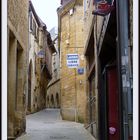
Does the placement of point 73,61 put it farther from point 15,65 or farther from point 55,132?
point 15,65

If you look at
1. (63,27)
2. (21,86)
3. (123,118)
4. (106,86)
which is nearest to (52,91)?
(63,27)

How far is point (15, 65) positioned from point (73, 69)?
1145 cm

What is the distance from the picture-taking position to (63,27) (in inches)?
1024

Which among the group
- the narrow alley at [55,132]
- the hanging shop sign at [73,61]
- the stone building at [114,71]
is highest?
the hanging shop sign at [73,61]

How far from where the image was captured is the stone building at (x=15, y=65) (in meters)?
11.9

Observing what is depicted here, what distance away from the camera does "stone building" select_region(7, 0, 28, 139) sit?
11.9 meters

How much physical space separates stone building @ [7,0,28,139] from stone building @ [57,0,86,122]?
8253mm

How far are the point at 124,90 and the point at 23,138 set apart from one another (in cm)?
858

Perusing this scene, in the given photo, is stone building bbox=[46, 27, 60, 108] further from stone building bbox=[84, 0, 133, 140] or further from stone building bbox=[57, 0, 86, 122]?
stone building bbox=[84, 0, 133, 140]

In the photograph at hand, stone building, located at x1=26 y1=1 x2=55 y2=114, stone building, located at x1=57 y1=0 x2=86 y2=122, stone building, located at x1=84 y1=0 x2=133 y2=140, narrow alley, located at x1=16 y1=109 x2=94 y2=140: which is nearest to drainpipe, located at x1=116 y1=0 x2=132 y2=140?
stone building, located at x1=84 y1=0 x2=133 y2=140

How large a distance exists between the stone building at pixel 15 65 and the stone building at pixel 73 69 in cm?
825

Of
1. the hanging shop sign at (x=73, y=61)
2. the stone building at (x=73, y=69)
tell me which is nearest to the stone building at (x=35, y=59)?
the stone building at (x=73, y=69)

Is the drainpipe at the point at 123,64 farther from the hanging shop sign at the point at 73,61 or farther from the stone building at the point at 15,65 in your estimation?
the hanging shop sign at the point at 73,61

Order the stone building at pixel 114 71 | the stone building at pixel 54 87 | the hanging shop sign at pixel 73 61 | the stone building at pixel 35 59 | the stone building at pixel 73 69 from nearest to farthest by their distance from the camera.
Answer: the stone building at pixel 114 71
the hanging shop sign at pixel 73 61
the stone building at pixel 73 69
the stone building at pixel 35 59
the stone building at pixel 54 87
